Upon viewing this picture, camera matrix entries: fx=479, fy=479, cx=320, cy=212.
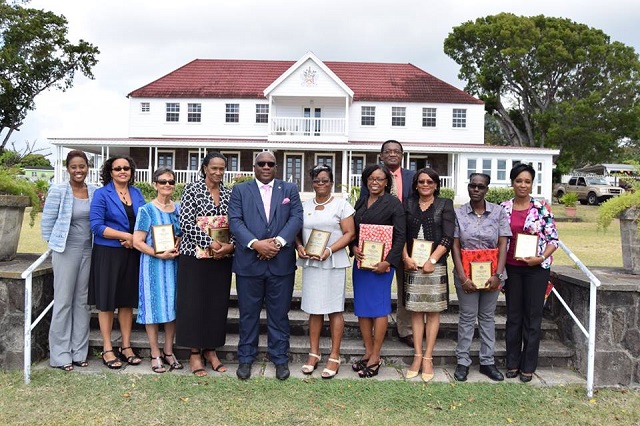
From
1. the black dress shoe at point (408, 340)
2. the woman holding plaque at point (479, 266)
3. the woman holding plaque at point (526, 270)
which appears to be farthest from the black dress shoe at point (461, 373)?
the black dress shoe at point (408, 340)

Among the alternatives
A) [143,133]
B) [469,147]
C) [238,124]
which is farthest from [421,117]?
[143,133]

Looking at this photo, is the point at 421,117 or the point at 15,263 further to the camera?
the point at 421,117

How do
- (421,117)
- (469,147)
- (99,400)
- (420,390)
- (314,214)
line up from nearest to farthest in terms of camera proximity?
(99,400), (420,390), (314,214), (469,147), (421,117)

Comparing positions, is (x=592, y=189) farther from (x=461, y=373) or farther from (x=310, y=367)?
(x=310, y=367)

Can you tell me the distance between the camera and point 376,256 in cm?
405

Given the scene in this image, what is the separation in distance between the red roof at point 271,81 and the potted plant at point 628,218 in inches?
882

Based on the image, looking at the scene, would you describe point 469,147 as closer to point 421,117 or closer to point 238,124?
point 421,117

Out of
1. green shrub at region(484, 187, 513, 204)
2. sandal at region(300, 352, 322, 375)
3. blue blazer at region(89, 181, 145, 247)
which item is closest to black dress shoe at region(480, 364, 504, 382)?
sandal at region(300, 352, 322, 375)

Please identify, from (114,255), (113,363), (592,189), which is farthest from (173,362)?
(592,189)

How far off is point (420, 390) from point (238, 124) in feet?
79.5

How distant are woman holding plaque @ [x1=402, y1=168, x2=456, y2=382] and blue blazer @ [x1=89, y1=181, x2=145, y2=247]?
8.24ft

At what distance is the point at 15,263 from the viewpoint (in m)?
4.73

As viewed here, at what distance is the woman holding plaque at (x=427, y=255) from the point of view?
13.6 feet

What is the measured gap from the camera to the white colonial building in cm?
2431
